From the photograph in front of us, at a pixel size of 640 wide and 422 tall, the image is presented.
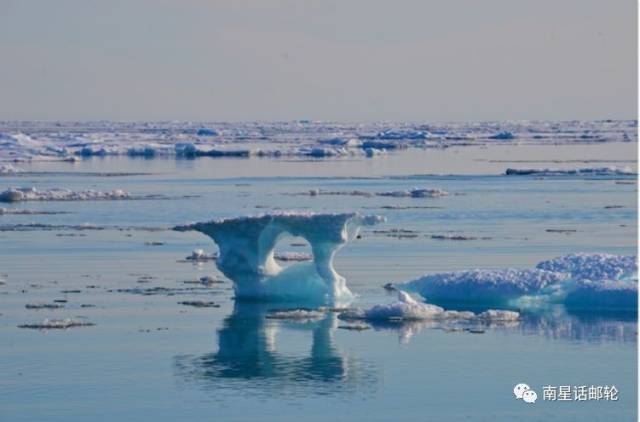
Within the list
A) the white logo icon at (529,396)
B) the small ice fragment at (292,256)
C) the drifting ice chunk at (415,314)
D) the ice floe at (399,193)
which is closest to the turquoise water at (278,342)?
the white logo icon at (529,396)

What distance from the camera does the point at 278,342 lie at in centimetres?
1459

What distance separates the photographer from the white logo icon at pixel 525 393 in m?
12.2

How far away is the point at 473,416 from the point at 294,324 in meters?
4.23

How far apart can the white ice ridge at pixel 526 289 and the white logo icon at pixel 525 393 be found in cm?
377

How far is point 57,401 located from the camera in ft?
39.4

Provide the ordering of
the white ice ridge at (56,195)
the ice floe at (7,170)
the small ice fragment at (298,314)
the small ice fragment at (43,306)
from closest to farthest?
the small ice fragment at (298,314)
the small ice fragment at (43,306)
the white ice ridge at (56,195)
the ice floe at (7,170)

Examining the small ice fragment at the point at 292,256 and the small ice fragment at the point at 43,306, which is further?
the small ice fragment at the point at 292,256

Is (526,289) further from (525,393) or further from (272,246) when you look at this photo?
(525,393)

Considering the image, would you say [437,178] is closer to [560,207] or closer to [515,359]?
[560,207]

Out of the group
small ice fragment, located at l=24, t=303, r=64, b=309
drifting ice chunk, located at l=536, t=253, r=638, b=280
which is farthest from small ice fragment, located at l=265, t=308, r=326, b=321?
drifting ice chunk, located at l=536, t=253, r=638, b=280

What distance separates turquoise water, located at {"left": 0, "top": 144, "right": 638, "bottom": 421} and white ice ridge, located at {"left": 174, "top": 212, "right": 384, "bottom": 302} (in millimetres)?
367

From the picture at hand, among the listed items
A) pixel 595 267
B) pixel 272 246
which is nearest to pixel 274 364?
pixel 272 246

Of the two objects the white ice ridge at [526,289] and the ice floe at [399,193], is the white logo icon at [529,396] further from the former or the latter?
the ice floe at [399,193]

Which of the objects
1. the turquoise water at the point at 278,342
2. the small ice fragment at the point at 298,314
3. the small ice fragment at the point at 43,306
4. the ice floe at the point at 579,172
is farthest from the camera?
the ice floe at the point at 579,172
